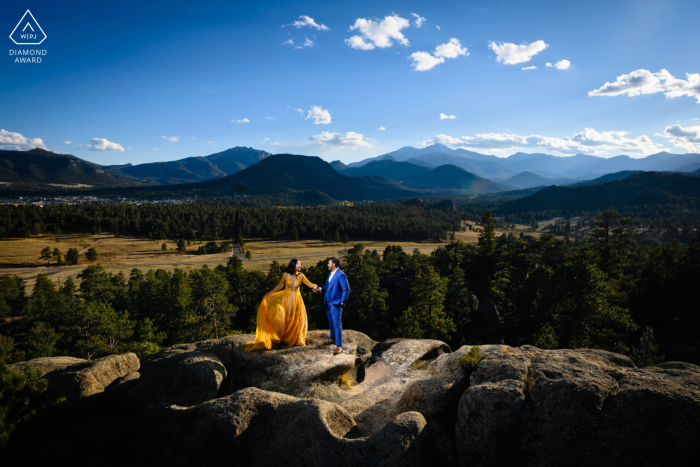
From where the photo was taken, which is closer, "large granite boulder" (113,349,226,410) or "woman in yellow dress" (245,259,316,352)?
"large granite boulder" (113,349,226,410)

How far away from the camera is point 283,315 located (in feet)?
45.9

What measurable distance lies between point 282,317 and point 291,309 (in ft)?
1.79

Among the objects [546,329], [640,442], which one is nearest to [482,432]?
[640,442]

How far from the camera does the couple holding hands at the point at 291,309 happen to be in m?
13.6

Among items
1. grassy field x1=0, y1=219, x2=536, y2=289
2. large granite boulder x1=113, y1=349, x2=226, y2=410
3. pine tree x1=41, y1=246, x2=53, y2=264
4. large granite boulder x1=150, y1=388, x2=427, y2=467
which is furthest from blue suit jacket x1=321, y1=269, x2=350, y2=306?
pine tree x1=41, y1=246, x2=53, y2=264

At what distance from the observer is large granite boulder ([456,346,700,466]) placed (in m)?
6.52

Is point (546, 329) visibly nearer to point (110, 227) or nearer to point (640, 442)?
point (640, 442)

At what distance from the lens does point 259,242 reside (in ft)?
544

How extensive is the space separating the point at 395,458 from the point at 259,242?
166384 millimetres

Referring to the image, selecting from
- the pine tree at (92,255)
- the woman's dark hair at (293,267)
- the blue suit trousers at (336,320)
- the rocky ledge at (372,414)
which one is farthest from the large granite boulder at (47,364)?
the pine tree at (92,255)

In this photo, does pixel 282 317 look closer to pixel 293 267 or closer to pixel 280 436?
pixel 293 267

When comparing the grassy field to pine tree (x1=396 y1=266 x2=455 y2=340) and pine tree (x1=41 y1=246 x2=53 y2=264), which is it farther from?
pine tree (x1=396 y1=266 x2=455 y2=340)

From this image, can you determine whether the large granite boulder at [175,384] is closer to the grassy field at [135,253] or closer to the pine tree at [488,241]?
the pine tree at [488,241]

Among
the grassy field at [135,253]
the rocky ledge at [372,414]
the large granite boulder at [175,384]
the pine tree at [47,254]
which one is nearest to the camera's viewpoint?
the rocky ledge at [372,414]
